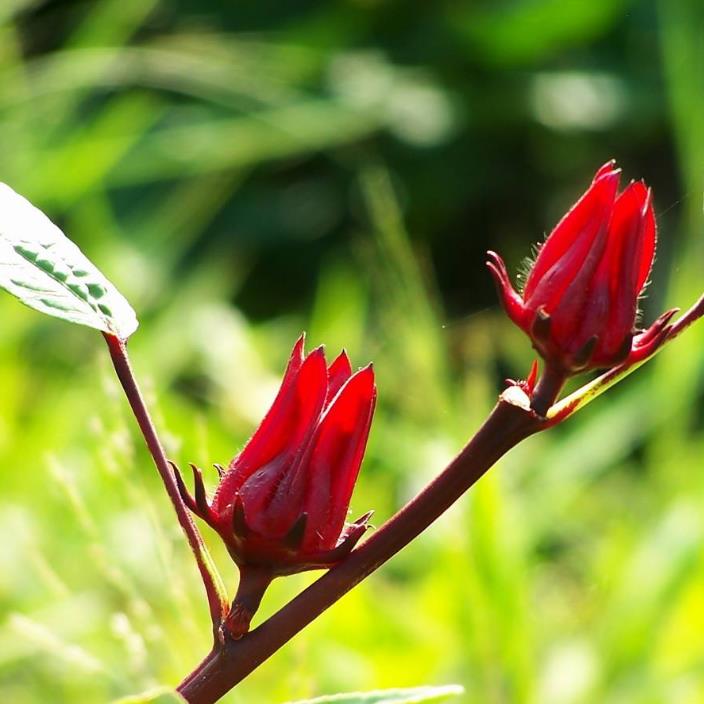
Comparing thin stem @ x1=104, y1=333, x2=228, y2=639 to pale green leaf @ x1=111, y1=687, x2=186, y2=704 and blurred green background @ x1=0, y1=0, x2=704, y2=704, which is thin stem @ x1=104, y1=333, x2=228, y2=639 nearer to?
pale green leaf @ x1=111, y1=687, x2=186, y2=704

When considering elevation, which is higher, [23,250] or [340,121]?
[23,250]

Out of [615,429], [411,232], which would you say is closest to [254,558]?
[615,429]

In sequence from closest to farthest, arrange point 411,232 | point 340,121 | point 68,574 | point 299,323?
point 68,574
point 299,323
point 340,121
point 411,232

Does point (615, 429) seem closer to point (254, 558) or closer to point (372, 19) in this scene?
point (372, 19)

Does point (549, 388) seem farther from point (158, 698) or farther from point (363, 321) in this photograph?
point (363, 321)

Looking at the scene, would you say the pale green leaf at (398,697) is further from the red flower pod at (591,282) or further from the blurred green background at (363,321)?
the blurred green background at (363,321)

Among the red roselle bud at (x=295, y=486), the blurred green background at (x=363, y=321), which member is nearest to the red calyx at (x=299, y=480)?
the red roselle bud at (x=295, y=486)

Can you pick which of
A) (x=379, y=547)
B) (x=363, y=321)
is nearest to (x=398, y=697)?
(x=379, y=547)
